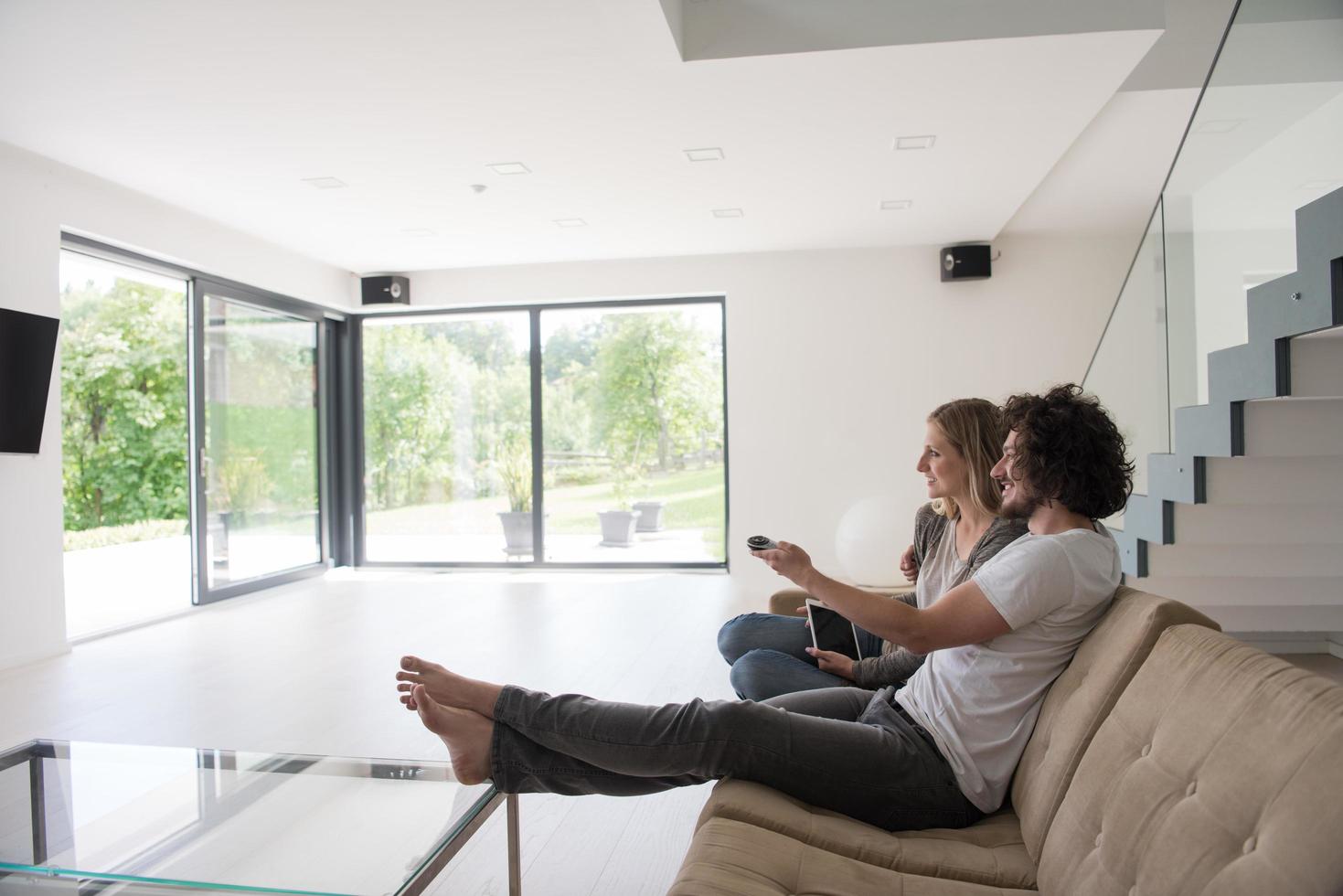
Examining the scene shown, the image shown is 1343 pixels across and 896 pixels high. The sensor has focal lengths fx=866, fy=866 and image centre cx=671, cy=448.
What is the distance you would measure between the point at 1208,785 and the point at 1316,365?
210cm

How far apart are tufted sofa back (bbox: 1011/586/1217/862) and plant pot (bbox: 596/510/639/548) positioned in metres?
6.35

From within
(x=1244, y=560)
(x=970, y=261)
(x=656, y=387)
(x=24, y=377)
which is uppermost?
(x=970, y=261)

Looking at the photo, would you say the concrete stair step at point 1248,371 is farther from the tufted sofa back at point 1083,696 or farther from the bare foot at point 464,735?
the bare foot at point 464,735

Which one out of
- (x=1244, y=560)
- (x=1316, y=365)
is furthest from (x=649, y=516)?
(x=1316, y=365)

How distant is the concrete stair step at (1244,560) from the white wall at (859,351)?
11.3ft

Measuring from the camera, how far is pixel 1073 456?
1646 millimetres

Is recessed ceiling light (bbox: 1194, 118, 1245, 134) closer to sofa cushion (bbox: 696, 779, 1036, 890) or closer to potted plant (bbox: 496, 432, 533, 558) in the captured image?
sofa cushion (bbox: 696, 779, 1036, 890)

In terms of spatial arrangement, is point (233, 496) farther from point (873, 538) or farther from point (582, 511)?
point (873, 538)

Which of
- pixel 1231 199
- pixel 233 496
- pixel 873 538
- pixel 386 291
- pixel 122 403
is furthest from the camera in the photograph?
pixel 122 403

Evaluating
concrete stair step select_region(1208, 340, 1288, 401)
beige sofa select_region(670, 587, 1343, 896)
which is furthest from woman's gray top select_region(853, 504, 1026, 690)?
concrete stair step select_region(1208, 340, 1288, 401)

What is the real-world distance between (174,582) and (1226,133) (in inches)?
339

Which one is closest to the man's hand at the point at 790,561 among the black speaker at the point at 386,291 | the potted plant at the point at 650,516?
the potted plant at the point at 650,516

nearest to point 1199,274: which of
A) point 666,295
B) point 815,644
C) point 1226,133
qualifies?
point 1226,133

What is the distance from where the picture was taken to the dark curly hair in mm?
1644
